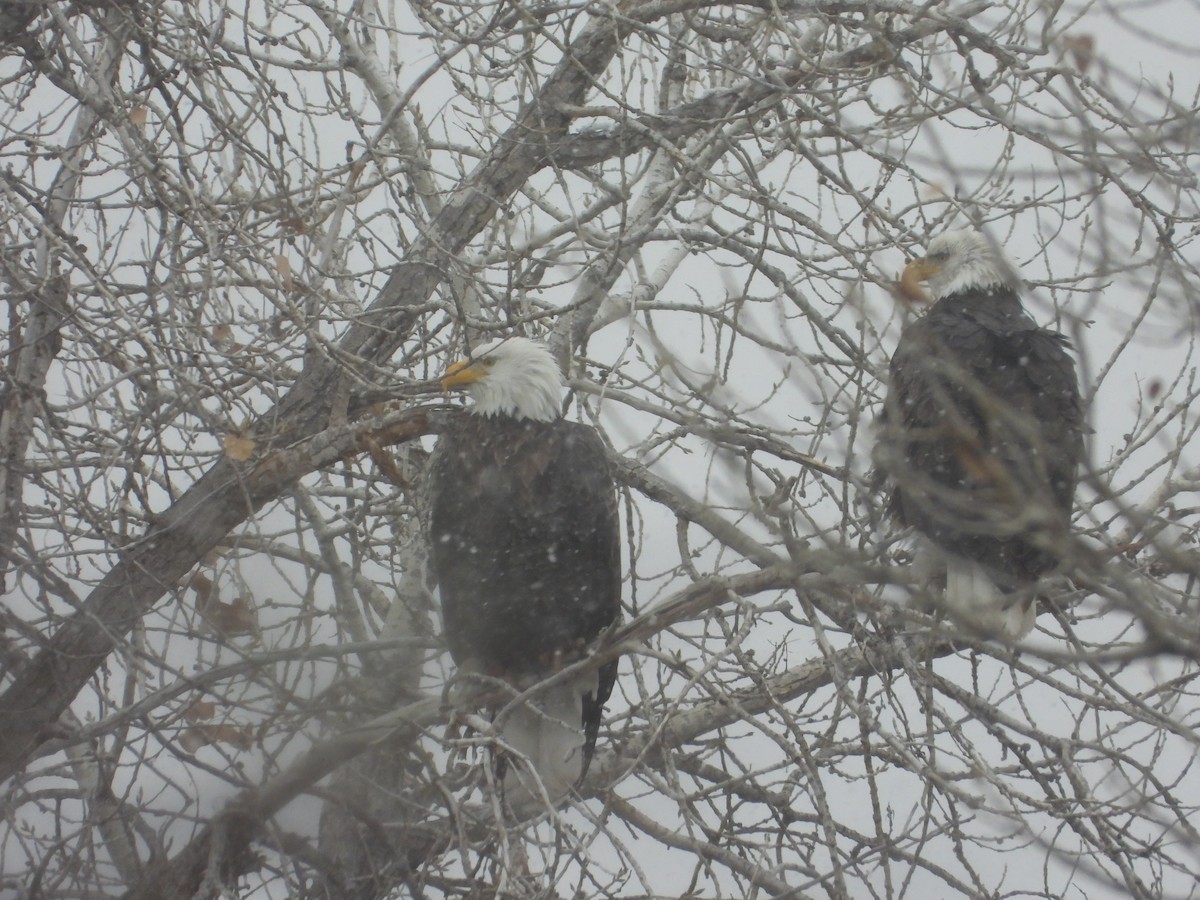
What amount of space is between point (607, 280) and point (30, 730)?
78.5 inches

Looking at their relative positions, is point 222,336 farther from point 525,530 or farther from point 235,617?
point 525,530

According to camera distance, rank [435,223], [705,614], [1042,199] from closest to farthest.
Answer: [705,614], [435,223], [1042,199]

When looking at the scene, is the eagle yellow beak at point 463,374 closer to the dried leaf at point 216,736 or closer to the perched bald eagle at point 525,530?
the perched bald eagle at point 525,530

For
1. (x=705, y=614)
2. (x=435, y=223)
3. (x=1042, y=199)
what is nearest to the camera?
(x=705, y=614)

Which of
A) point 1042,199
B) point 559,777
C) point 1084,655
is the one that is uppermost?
point 1042,199

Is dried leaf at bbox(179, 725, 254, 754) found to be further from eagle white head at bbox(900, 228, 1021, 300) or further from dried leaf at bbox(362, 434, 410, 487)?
eagle white head at bbox(900, 228, 1021, 300)

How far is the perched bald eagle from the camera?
363 cm

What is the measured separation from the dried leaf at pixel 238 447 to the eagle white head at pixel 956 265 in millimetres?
2436

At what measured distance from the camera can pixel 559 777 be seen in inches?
152

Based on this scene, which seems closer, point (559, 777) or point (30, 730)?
point (30, 730)

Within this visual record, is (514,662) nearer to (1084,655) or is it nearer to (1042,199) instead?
(1042,199)

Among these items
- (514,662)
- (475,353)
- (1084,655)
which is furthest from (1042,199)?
(1084,655)

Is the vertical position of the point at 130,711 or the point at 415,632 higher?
the point at 415,632

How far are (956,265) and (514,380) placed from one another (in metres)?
1.76
